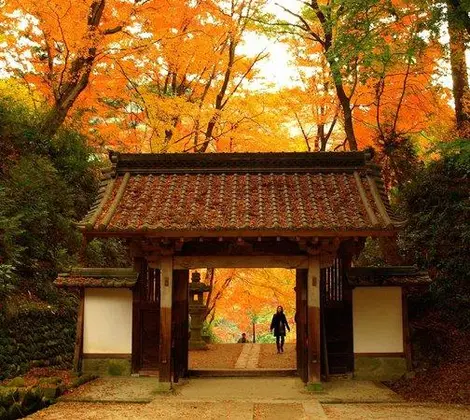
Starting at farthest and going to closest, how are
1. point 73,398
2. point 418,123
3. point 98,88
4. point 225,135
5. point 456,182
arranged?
point 225,135 < point 98,88 < point 418,123 < point 456,182 < point 73,398

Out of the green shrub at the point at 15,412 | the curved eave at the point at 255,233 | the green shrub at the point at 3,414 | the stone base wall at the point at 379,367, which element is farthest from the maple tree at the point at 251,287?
the green shrub at the point at 3,414

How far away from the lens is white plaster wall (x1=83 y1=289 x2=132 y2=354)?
12.8m

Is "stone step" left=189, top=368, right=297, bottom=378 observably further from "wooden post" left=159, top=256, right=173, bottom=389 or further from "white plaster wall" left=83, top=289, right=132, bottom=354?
"wooden post" left=159, top=256, right=173, bottom=389

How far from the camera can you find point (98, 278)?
12914 mm

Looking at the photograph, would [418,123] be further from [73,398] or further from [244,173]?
[73,398]

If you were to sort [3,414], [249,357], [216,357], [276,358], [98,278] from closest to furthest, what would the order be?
[3,414] → [98,278] → [276,358] → [249,357] → [216,357]

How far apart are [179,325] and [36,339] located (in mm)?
3633

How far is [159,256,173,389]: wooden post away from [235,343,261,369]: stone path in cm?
503

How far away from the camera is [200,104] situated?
22359 mm

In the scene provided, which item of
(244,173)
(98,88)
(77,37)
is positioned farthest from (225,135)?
(244,173)

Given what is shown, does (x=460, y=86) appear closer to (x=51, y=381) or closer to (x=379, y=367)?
(x=379, y=367)

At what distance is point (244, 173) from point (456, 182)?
6965mm

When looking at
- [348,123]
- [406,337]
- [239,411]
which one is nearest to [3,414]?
[239,411]

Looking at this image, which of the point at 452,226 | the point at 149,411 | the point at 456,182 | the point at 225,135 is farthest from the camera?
the point at 225,135
